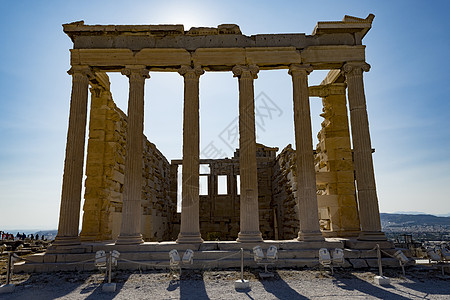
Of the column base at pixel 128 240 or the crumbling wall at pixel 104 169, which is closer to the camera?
the column base at pixel 128 240

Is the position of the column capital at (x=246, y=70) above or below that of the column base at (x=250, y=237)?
above

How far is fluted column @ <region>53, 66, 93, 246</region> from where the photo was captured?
11.9m

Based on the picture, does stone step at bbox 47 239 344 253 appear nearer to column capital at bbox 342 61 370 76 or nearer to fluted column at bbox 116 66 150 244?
fluted column at bbox 116 66 150 244

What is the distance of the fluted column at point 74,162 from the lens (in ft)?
39.1

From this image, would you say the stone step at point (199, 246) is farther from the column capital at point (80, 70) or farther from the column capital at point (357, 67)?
the column capital at point (357, 67)

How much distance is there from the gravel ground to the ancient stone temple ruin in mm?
1856

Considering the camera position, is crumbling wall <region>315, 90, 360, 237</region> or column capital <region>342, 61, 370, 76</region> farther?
crumbling wall <region>315, 90, 360, 237</region>

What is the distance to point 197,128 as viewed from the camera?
13016 millimetres

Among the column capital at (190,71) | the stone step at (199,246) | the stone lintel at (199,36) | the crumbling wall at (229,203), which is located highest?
the stone lintel at (199,36)

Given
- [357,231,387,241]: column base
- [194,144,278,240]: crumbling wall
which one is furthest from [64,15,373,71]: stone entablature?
[194,144,278,240]: crumbling wall

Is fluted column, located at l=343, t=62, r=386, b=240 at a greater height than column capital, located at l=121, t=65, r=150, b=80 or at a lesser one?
lesser

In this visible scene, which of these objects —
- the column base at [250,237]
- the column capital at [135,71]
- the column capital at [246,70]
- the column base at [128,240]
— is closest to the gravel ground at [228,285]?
the column base at [128,240]

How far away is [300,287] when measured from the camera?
27.2ft

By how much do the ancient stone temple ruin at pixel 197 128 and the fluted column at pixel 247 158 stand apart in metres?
0.04
